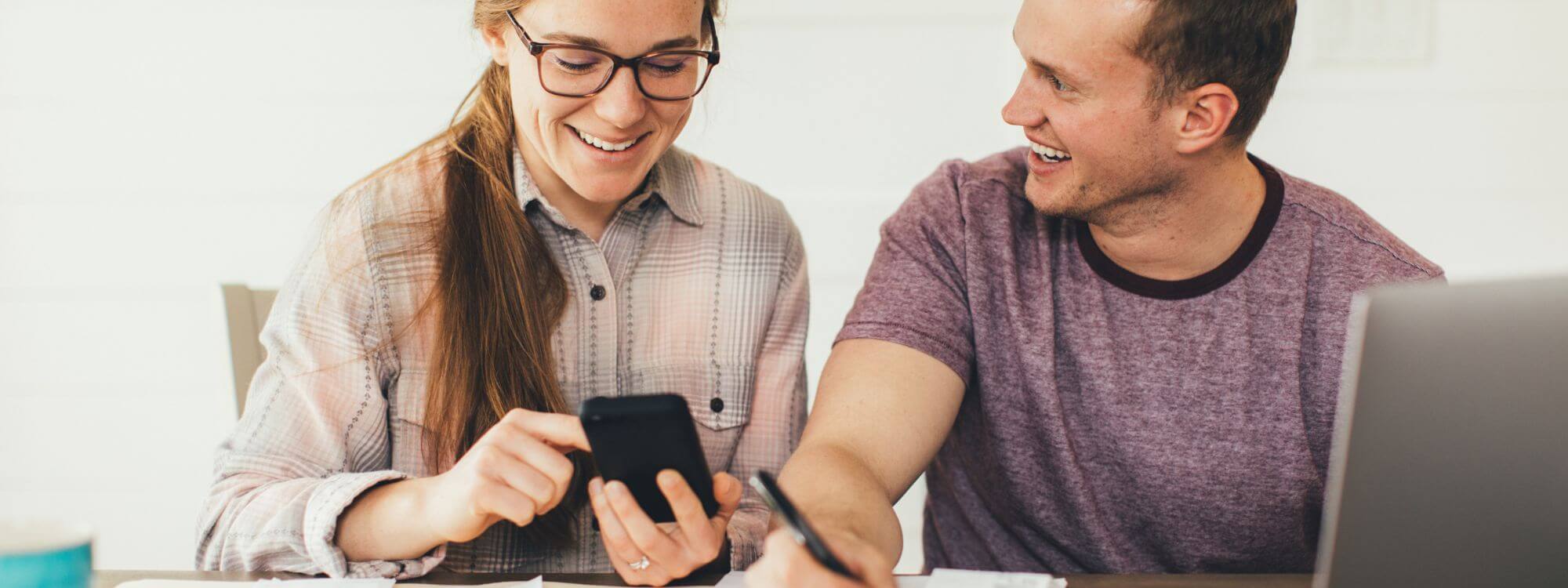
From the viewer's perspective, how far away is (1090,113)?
1.37 metres

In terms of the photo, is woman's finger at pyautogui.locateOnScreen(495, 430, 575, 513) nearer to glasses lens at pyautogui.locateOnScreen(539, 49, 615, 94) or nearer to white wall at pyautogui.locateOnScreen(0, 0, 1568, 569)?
glasses lens at pyautogui.locateOnScreen(539, 49, 615, 94)

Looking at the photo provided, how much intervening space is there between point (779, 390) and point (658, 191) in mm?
296

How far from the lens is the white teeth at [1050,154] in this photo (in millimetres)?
1411

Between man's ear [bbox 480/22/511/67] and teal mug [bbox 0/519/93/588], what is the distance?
72 centimetres

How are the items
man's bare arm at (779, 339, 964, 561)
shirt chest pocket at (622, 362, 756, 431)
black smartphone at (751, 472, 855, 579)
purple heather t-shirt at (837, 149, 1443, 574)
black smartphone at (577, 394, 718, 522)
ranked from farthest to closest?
shirt chest pocket at (622, 362, 756, 431) < purple heather t-shirt at (837, 149, 1443, 574) < man's bare arm at (779, 339, 964, 561) < black smartphone at (577, 394, 718, 522) < black smartphone at (751, 472, 855, 579)

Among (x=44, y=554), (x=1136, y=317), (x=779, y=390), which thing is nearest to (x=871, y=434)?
(x=779, y=390)

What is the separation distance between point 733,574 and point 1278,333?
698mm

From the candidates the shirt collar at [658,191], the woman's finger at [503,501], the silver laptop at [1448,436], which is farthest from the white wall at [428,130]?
the silver laptop at [1448,436]

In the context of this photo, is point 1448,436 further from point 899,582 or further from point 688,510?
point 688,510

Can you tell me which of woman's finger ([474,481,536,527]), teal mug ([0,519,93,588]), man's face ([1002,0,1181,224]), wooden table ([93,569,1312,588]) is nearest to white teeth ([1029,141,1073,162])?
man's face ([1002,0,1181,224])

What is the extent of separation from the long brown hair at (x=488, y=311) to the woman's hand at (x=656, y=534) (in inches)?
11.9

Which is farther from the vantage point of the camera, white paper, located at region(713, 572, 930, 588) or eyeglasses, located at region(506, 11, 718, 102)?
eyeglasses, located at region(506, 11, 718, 102)

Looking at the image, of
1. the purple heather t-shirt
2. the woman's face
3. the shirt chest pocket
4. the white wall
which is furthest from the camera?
the white wall

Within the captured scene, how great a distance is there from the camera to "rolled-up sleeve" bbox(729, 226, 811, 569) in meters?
1.48
